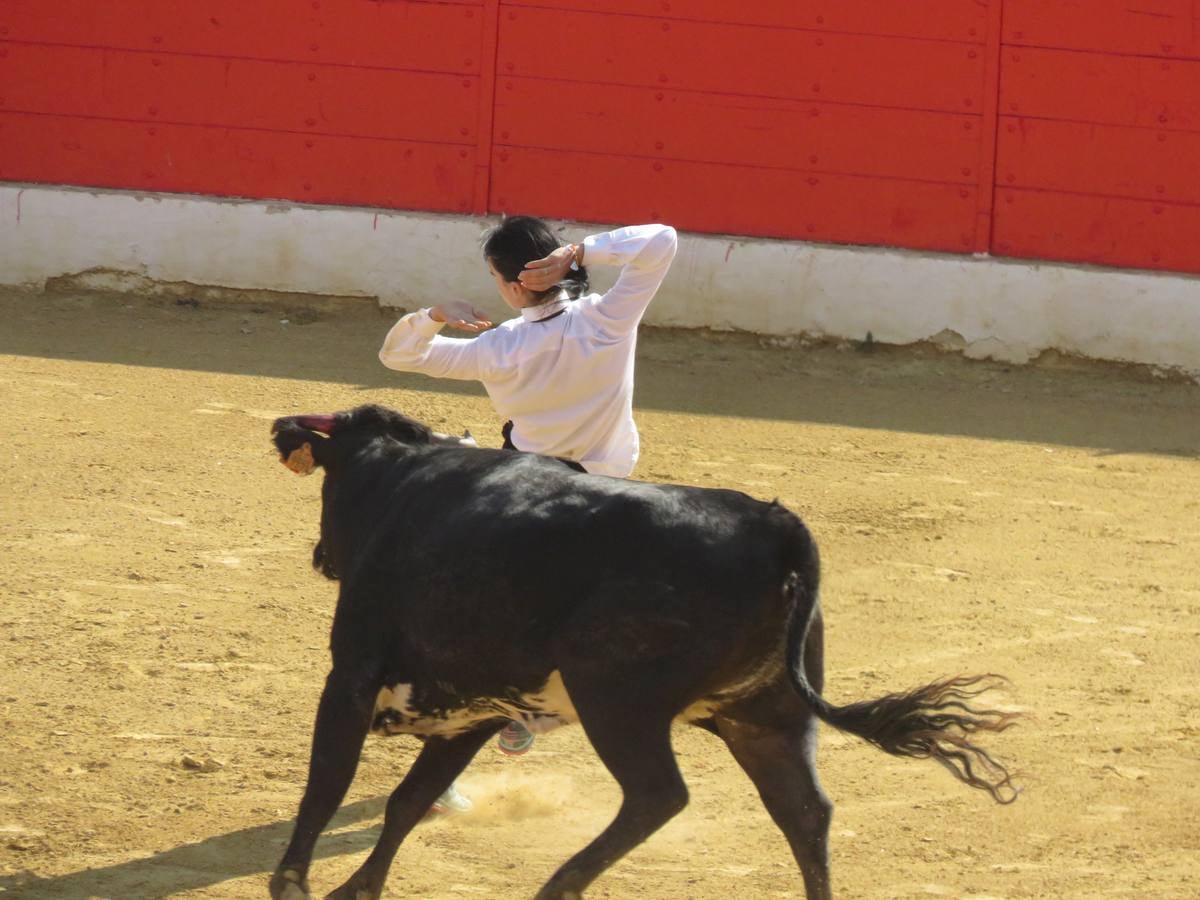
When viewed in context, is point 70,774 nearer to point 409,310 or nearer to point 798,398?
point 798,398

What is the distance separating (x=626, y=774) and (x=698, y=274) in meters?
6.56

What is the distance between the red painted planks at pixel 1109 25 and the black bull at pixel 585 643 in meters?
6.70

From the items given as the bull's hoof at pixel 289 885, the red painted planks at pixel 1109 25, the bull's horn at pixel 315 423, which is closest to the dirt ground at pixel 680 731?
the bull's hoof at pixel 289 885

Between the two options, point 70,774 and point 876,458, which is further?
point 876,458

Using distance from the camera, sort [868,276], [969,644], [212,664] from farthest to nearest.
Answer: [868,276]
[969,644]
[212,664]

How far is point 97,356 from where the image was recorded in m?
8.37

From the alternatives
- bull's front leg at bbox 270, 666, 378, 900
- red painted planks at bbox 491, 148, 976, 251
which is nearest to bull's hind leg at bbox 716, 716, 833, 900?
bull's front leg at bbox 270, 666, 378, 900

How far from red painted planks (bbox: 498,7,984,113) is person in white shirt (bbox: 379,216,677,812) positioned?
5.72 m

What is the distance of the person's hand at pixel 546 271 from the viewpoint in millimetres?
3906

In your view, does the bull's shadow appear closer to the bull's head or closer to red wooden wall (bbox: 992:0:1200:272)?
the bull's head

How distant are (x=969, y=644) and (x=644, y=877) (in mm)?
1979

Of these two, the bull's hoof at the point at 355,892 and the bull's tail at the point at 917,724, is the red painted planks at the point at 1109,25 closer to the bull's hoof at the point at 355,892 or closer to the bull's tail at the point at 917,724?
the bull's tail at the point at 917,724

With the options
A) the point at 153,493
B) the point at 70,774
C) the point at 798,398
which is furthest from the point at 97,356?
the point at 70,774

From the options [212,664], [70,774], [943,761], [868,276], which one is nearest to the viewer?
[943,761]
